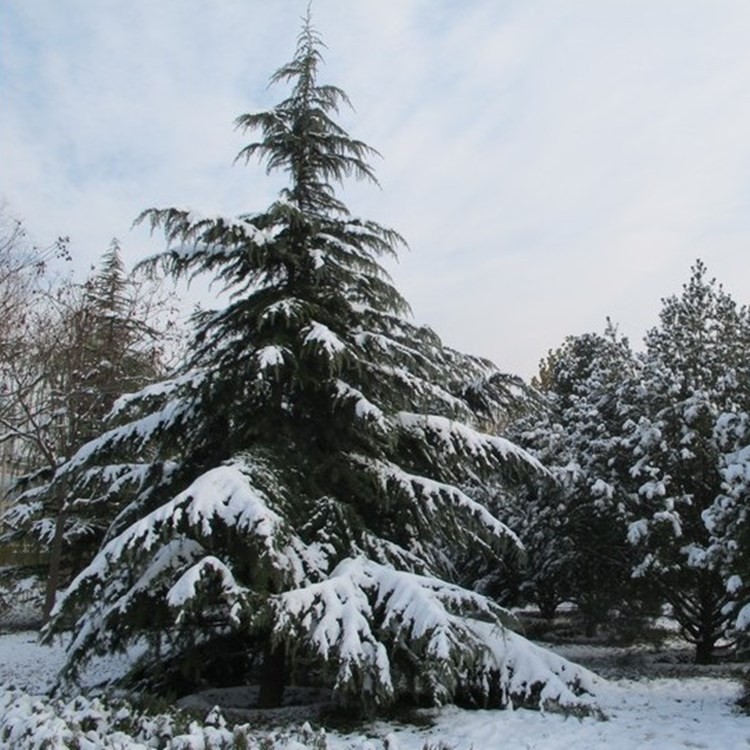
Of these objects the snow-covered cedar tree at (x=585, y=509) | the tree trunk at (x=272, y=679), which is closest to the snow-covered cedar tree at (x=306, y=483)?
the tree trunk at (x=272, y=679)

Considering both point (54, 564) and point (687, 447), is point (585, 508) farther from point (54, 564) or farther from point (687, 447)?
point (54, 564)

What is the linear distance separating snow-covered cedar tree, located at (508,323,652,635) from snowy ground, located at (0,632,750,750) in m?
5.48

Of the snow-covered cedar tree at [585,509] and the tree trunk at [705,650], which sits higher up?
the snow-covered cedar tree at [585,509]

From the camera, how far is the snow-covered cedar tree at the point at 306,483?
6906 mm

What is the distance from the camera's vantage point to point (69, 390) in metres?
17.9

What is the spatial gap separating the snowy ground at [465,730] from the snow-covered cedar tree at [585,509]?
18.0ft

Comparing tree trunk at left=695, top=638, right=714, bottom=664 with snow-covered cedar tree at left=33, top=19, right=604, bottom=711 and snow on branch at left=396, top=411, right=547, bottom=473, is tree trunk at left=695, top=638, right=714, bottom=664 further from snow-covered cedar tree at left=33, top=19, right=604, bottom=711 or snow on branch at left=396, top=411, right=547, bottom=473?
snow on branch at left=396, top=411, right=547, bottom=473

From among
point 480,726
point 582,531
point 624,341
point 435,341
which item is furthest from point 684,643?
point 480,726

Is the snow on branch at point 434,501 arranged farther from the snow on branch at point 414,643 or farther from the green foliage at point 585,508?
the green foliage at point 585,508

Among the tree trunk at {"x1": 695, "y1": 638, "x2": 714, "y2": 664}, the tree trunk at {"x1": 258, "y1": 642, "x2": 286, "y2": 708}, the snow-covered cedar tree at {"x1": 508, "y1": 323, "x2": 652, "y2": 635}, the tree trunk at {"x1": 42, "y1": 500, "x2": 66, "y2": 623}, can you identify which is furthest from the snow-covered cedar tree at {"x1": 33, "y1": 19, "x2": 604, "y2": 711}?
the tree trunk at {"x1": 42, "y1": 500, "x2": 66, "y2": 623}

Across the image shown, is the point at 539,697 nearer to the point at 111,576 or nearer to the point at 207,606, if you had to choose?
the point at 207,606

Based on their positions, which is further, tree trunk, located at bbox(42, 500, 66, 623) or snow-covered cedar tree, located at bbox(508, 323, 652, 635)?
tree trunk, located at bbox(42, 500, 66, 623)

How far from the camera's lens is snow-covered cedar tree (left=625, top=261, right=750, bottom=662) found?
12523 mm

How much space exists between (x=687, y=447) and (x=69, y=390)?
13.7 meters
